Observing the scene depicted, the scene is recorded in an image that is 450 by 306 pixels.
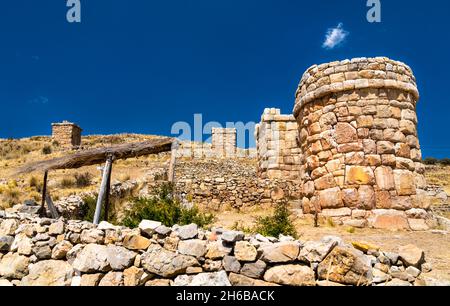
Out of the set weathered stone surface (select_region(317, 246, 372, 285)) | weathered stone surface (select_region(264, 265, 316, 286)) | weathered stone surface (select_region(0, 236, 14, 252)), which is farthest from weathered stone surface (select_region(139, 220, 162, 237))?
weathered stone surface (select_region(0, 236, 14, 252))

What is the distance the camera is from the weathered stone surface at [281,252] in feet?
14.2

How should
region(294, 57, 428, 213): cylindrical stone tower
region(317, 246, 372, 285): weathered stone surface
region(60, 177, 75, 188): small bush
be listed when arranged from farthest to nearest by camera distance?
region(60, 177, 75, 188): small bush → region(294, 57, 428, 213): cylindrical stone tower → region(317, 246, 372, 285): weathered stone surface

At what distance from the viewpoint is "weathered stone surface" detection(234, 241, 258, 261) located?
445cm

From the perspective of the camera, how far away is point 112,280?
484 centimetres

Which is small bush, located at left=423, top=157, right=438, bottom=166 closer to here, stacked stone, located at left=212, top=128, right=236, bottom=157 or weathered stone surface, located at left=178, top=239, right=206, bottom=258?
stacked stone, located at left=212, top=128, right=236, bottom=157

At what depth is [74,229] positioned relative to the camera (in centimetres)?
565

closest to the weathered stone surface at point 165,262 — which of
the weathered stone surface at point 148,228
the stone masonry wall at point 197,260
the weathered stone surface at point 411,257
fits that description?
the stone masonry wall at point 197,260

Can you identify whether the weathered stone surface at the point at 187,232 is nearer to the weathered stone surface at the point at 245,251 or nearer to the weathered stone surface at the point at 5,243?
the weathered stone surface at the point at 245,251

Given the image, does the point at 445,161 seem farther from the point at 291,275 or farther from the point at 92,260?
the point at 92,260

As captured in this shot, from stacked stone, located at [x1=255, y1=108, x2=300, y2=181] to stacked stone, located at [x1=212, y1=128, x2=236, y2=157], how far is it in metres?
13.8

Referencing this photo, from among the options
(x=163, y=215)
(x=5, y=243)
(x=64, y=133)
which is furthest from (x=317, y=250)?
(x=64, y=133)

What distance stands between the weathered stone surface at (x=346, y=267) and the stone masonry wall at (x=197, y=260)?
0.01m

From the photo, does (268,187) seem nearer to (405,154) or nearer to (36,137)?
(405,154)
